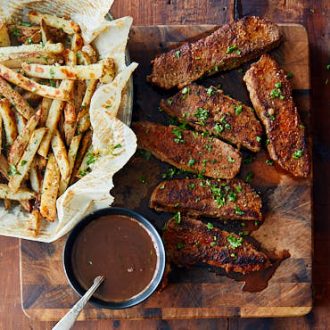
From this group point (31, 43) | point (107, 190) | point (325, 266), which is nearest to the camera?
point (107, 190)

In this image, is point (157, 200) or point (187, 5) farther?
point (187, 5)

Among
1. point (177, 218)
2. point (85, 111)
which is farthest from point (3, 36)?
point (177, 218)

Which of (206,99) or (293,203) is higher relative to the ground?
(206,99)

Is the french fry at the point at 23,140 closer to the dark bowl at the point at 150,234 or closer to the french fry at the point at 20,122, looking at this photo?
A: the french fry at the point at 20,122

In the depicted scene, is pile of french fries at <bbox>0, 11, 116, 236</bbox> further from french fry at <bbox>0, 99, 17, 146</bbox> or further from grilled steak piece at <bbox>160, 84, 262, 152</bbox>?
grilled steak piece at <bbox>160, 84, 262, 152</bbox>

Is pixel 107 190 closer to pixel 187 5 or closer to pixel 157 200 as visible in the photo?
pixel 157 200

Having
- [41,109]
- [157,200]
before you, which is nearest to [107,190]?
[157,200]

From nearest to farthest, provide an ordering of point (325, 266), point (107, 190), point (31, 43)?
point (107, 190)
point (31, 43)
point (325, 266)

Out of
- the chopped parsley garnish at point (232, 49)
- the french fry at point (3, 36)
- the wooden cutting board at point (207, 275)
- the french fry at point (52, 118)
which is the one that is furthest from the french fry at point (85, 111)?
the chopped parsley garnish at point (232, 49)
